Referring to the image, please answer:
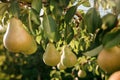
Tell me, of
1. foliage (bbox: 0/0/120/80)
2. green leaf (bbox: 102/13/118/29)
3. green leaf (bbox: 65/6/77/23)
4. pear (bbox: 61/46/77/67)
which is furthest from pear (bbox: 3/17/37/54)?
pear (bbox: 61/46/77/67)

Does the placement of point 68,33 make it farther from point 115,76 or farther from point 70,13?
point 115,76

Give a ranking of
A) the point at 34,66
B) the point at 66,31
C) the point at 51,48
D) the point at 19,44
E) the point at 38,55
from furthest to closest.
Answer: the point at 34,66 → the point at 38,55 → the point at 51,48 → the point at 66,31 → the point at 19,44

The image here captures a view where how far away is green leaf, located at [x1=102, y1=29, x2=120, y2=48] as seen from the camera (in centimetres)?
90

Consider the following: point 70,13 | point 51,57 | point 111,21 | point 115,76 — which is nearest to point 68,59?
point 51,57

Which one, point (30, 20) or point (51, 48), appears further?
point (51, 48)

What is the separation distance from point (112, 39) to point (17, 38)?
0.34 metres

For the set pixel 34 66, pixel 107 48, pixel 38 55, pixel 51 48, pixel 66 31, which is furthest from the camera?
pixel 34 66

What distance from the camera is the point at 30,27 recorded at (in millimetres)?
1200

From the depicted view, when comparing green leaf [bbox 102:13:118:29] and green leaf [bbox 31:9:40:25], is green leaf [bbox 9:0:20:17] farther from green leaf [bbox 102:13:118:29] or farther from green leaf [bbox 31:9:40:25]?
green leaf [bbox 102:13:118:29]

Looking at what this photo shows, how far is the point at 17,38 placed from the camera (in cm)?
114

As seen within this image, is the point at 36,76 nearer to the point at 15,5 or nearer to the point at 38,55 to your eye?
the point at 38,55

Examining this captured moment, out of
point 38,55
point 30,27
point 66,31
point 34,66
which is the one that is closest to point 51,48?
point 66,31

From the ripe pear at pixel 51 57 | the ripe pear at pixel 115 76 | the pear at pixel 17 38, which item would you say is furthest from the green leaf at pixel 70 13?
the ripe pear at pixel 115 76

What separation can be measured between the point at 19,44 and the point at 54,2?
0.19 meters
